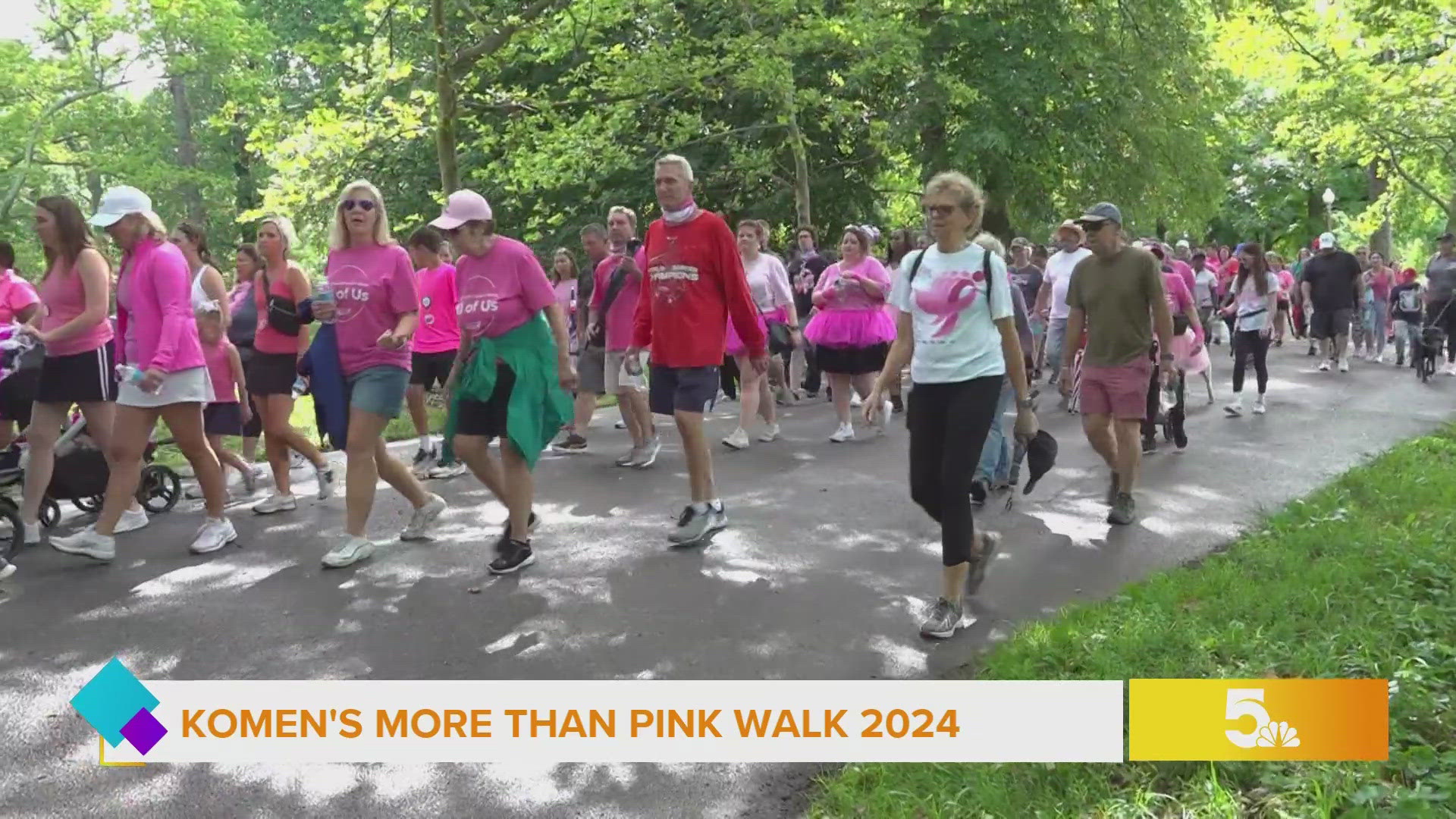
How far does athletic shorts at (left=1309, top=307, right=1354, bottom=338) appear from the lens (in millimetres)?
15023

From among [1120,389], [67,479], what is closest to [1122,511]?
[1120,389]

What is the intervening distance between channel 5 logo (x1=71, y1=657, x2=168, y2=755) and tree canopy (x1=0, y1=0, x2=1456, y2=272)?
873 centimetres

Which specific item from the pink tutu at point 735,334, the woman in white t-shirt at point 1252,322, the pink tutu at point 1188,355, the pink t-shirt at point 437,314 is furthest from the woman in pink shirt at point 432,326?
the woman in white t-shirt at point 1252,322

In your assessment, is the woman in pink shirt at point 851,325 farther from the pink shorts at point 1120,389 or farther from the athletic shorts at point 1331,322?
the athletic shorts at point 1331,322

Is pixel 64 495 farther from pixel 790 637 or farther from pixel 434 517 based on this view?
pixel 790 637

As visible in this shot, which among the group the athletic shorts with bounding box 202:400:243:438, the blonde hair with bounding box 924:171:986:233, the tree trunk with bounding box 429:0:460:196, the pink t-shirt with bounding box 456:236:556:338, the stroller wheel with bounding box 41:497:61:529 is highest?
the tree trunk with bounding box 429:0:460:196

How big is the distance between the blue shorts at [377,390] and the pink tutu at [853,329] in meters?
4.67

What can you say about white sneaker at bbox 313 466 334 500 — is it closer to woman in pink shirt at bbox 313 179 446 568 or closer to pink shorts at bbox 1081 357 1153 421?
woman in pink shirt at bbox 313 179 446 568

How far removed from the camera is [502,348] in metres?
5.88

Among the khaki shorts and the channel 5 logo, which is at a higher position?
the khaki shorts

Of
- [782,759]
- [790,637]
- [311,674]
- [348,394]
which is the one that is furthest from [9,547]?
[782,759]

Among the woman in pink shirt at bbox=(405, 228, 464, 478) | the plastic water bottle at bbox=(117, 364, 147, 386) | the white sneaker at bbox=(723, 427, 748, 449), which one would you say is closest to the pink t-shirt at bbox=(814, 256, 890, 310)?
the white sneaker at bbox=(723, 427, 748, 449)

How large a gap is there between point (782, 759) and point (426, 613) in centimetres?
206

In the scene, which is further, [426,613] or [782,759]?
[426,613]
